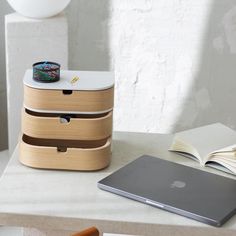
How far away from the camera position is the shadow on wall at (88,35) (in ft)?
8.85

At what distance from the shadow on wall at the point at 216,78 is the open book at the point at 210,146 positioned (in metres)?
0.96

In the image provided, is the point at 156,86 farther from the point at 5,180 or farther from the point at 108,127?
the point at 5,180

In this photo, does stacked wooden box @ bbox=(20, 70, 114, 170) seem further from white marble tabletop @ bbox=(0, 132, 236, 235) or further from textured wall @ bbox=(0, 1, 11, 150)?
textured wall @ bbox=(0, 1, 11, 150)

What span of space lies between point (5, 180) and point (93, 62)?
133 cm

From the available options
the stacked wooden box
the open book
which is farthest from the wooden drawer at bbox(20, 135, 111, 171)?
the open book

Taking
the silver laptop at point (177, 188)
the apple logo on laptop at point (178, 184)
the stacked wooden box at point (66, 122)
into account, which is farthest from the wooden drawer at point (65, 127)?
the apple logo on laptop at point (178, 184)

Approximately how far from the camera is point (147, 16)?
269 centimetres

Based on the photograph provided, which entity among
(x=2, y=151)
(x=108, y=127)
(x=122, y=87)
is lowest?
(x=2, y=151)

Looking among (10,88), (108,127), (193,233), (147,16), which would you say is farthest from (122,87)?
(193,233)

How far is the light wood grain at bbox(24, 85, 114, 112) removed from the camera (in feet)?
5.09

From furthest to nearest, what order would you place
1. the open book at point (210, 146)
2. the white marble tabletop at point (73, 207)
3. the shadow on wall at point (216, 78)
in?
the shadow on wall at point (216, 78), the open book at point (210, 146), the white marble tabletop at point (73, 207)

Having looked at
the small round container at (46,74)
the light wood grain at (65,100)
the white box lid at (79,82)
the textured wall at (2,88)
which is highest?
the small round container at (46,74)

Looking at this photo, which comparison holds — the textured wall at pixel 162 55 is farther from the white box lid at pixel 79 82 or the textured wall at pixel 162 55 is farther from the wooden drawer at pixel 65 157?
the wooden drawer at pixel 65 157

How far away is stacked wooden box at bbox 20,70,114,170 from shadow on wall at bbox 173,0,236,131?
1.21m
